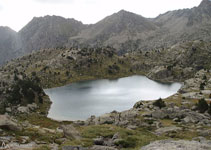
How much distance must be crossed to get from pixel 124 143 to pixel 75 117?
7174cm

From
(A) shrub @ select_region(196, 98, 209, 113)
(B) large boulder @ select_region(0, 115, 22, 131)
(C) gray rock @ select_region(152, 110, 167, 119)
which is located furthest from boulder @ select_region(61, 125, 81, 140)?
(A) shrub @ select_region(196, 98, 209, 113)

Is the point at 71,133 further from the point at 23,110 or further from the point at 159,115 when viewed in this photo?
the point at 23,110

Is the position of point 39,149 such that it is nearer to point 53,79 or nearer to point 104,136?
point 104,136

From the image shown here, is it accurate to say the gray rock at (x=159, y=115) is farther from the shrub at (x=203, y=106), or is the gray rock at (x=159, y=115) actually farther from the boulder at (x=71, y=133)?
the boulder at (x=71, y=133)

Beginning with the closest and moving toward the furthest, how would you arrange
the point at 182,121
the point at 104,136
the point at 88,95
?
the point at 104,136
the point at 182,121
the point at 88,95

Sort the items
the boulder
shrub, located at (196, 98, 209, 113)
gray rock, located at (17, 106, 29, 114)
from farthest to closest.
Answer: gray rock, located at (17, 106, 29, 114) → shrub, located at (196, 98, 209, 113) → the boulder

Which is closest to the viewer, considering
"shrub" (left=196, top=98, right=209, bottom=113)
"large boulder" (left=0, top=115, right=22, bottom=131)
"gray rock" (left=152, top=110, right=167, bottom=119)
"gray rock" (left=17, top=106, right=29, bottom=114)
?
"large boulder" (left=0, top=115, right=22, bottom=131)

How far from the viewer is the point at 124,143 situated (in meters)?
26.2

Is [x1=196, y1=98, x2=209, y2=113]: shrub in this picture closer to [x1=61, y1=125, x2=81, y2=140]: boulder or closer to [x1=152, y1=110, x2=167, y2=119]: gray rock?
[x1=152, y1=110, x2=167, y2=119]: gray rock

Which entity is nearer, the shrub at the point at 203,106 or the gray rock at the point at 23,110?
the shrub at the point at 203,106

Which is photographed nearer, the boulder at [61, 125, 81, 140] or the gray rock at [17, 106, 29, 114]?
the boulder at [61, 125, 81, 140]

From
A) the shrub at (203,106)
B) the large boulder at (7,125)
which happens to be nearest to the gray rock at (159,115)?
the shrub at (203,106)

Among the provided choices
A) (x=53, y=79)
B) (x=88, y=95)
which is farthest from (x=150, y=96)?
(x=53, y=79)

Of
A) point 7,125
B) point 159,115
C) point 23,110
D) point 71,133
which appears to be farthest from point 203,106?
point 23,110
